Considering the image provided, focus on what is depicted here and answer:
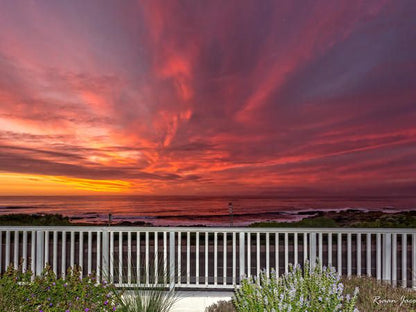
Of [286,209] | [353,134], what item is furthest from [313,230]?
[286,209]

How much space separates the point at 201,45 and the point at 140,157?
6673 mm

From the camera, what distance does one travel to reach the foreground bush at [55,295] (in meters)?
4.36

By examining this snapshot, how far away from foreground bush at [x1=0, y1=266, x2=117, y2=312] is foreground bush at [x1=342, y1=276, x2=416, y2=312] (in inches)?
96.4

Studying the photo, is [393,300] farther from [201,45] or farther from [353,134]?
[353,134]

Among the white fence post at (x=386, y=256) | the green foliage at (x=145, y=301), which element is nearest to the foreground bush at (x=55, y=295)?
the green foliage at (x=145, y=301)

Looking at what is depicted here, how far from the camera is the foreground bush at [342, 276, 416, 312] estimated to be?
3.65m

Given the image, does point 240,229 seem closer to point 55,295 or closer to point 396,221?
point 55,295

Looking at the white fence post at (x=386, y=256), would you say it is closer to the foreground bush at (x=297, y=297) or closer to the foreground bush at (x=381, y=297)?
the foreground bush at (x=381, y=297)

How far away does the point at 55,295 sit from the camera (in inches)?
189

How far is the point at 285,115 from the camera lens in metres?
12.6

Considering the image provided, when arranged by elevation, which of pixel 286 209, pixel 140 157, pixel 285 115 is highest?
pixel 285 115

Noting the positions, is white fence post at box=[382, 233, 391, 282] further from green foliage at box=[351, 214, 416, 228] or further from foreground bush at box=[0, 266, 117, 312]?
green foliage at box=[351, 214, 416, 228]

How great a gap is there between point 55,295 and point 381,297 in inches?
132

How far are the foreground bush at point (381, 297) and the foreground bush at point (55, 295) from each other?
8.03 ft
